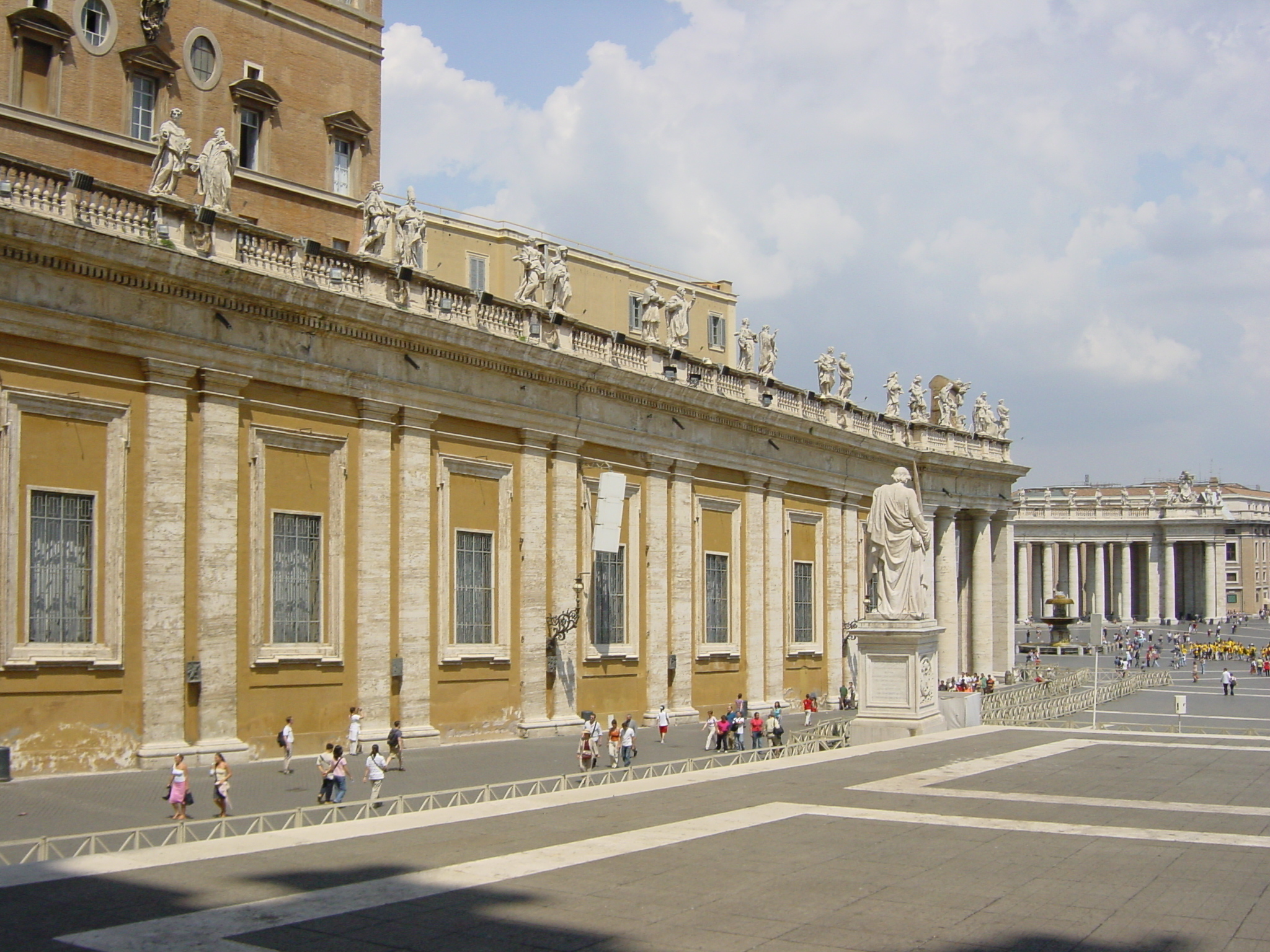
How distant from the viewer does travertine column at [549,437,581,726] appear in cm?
3331

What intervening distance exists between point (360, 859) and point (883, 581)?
17.1 metres

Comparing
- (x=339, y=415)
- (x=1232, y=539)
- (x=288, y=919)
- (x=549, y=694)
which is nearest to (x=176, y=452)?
(x=339, y=415)

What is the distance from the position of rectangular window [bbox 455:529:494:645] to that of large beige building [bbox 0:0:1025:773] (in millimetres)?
89

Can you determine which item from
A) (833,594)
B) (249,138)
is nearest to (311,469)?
(249,138)

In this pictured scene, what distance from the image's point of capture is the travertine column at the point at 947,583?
58.1m

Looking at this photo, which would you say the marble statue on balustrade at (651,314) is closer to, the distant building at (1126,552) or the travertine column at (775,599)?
the travertine column at (775,599)

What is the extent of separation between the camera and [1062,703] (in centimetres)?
4241

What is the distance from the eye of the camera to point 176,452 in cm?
2433

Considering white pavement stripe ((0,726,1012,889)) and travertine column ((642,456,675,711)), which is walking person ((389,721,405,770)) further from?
travertine column ((642,456,675,711))

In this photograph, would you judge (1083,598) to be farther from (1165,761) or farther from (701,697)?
(1165,761)

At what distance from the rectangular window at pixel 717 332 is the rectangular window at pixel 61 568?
36.7 m

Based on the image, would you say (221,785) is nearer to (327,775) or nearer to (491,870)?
(327,775)

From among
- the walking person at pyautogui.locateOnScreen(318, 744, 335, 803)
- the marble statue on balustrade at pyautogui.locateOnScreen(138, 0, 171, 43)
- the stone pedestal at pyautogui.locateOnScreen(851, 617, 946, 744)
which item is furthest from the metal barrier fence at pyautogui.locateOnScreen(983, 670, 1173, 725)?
the marble statue on balustrade at pyautogui.locateOnScreen(138, 0, 171, 43)

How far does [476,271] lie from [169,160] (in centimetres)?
2121
